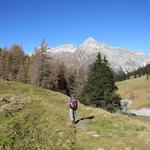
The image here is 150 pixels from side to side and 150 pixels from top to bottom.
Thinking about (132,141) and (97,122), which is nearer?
(132,141)

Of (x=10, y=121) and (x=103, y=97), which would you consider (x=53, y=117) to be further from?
(x=103, y=97)

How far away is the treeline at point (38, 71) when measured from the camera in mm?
88950

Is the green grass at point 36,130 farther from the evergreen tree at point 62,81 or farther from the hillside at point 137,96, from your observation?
the hillside at point 137,96

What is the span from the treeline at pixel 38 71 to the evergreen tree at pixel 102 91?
2318 centimetres

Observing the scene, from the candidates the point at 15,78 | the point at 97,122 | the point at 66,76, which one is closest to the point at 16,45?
the point at 15,78

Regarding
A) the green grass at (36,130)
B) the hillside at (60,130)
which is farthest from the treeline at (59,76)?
the green grass at (36,130)

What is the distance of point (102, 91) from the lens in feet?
199

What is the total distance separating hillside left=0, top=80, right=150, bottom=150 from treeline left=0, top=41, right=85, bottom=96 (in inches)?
2306

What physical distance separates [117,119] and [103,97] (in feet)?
108

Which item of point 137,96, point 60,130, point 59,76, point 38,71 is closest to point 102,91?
point 38,71

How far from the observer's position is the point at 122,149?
58.2ft

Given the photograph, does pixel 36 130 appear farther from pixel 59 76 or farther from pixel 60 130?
pixel 59 76

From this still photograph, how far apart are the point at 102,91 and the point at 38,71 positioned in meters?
32.2

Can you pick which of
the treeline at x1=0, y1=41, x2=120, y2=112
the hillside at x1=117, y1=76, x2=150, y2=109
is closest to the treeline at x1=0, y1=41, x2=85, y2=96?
the treeline at x1=0, y1=41, x2=120, y2=112
